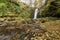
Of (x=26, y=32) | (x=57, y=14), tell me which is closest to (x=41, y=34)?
(x=26, y=32)

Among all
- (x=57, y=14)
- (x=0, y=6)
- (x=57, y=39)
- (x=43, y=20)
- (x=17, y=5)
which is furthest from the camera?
(x=17, y=5)

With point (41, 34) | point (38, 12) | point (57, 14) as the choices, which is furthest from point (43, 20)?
point (41, 34)

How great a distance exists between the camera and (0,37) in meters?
9.06

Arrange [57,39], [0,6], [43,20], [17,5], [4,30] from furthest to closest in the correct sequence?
[17,5] → [0,6] → [43,20] → [4,30] → [57,39]

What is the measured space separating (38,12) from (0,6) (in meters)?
3.75

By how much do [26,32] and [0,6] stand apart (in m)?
7.87

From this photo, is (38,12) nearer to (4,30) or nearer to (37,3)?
(37,3)

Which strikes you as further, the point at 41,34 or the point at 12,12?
the point at 12,12

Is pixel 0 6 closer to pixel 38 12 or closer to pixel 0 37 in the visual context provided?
pixel 38 12

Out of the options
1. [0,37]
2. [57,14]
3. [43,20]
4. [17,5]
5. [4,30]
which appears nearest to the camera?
[0,37]

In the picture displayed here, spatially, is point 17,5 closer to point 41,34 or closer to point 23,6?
point 23,6

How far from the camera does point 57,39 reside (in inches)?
335

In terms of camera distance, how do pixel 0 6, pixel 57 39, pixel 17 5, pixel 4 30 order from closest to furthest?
pixel 57 39
pixel 4 30
pixel 0 6
pixel 17 5

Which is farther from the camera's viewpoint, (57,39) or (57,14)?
(57,14)
